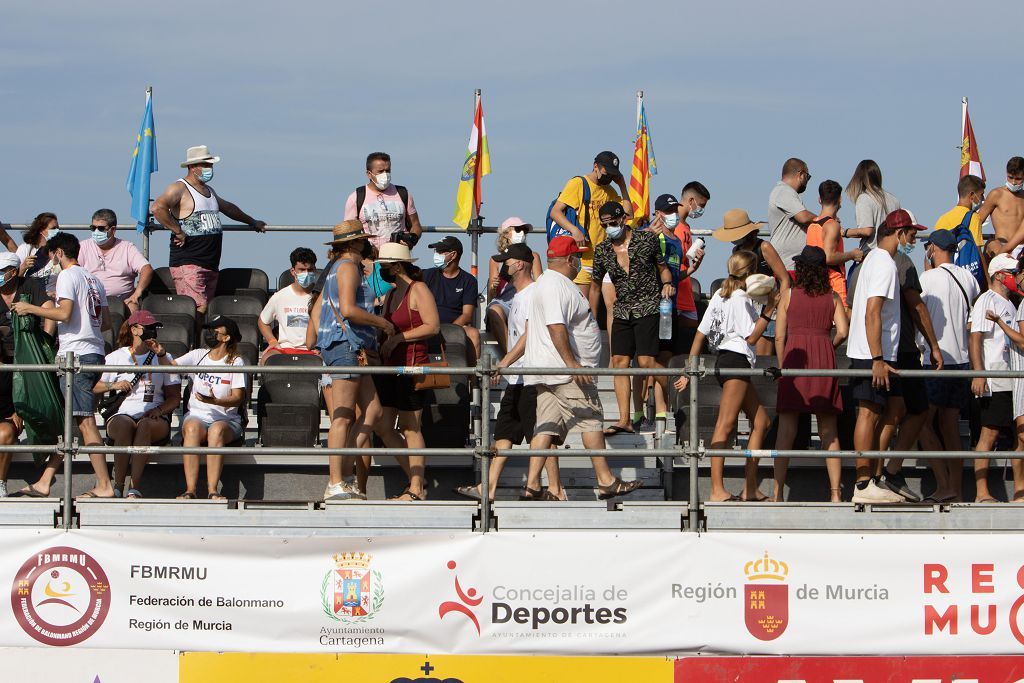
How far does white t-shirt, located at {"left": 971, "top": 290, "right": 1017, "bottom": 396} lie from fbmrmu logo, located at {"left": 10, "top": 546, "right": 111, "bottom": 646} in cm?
570

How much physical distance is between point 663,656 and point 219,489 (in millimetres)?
3069

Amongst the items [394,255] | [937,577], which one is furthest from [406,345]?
[937,577]

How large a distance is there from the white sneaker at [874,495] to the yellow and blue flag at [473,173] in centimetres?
579

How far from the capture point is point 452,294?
1102 cm

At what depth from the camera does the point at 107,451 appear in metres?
8.34

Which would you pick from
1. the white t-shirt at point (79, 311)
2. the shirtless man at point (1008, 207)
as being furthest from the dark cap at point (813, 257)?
the white t-shirt at point (79, 311)

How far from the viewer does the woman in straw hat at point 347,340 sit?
8.70m

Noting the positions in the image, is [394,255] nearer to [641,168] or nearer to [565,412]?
[565,412]

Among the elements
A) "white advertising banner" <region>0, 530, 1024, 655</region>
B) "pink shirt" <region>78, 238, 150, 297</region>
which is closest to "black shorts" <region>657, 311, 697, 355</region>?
"white advertising banner" <region>0, 530, 1024, 655</region>

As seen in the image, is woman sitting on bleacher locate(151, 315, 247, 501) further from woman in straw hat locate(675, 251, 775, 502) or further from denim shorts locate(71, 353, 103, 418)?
woman in straw hat locate(675, 251, 775, 502)

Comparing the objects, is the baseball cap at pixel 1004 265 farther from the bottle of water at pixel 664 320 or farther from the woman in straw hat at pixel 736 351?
the bottle of water at pixel 664 320

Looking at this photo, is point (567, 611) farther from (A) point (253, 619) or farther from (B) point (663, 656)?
(A) point (253, 619)

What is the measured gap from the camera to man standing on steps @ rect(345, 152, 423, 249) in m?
11.6

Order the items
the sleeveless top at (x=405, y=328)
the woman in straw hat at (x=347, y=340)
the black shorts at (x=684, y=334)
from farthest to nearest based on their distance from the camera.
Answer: the black shorts at (x=684, y=334) < the sleeveless top at (x=405, y=328) < the woman in straw hat at (x=347, y=340)
